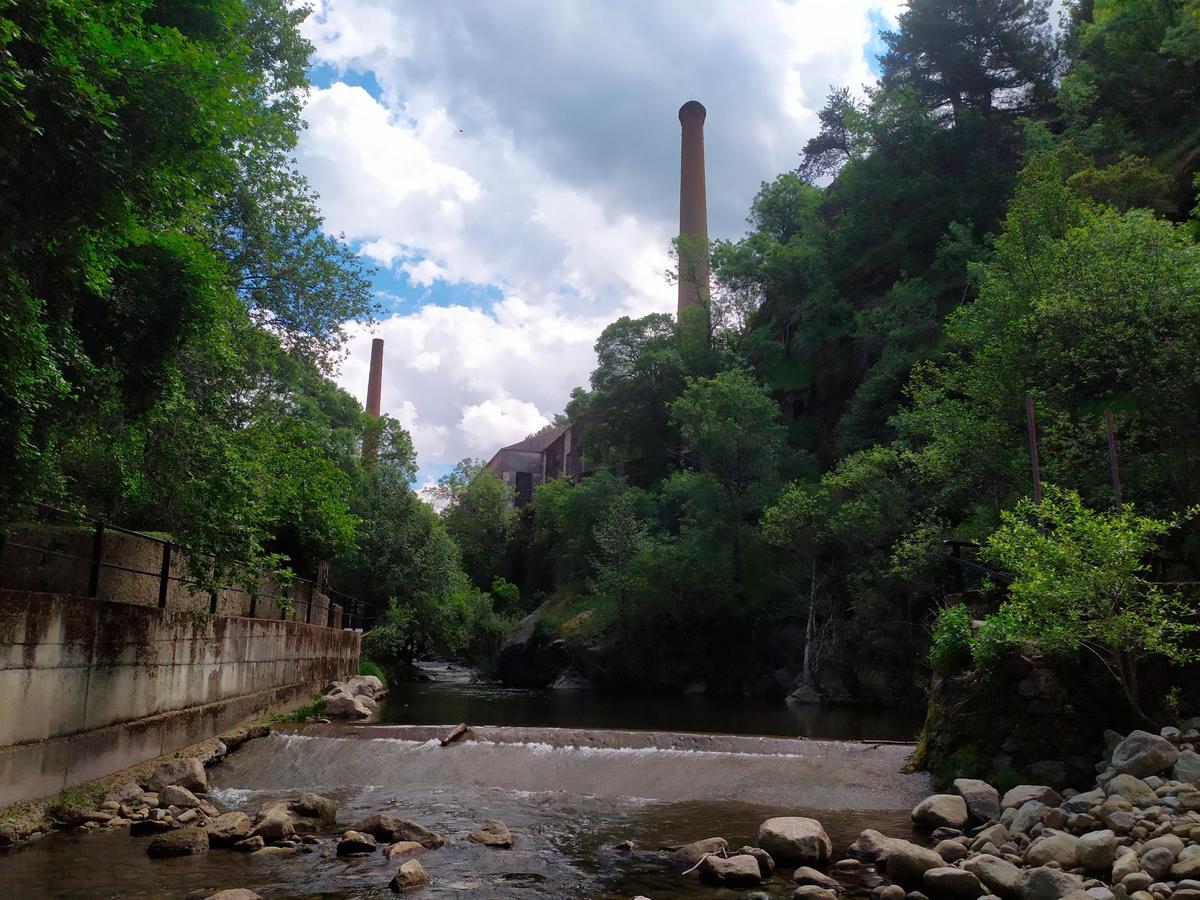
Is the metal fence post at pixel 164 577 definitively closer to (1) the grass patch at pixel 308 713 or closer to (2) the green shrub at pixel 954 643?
(1) the grass patch at pixel 308 713

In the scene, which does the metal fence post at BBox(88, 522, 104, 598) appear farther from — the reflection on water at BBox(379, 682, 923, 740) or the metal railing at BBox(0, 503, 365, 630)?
the reflection on water at BBox(379, 682, 923, 740)

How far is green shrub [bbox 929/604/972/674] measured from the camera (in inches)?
518

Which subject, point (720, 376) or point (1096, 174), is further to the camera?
point (720, 376)

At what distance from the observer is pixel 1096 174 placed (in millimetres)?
28641

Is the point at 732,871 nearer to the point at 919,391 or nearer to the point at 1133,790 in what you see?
the point at 1133,790

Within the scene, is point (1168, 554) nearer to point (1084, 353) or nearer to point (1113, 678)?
point (1113, 678)

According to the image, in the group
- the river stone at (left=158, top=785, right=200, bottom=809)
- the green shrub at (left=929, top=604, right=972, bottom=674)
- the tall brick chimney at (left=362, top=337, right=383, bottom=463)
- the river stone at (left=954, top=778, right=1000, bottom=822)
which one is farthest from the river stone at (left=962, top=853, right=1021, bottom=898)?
the tall brick chimney at (left=362, top=337, right=383, bottom=463)

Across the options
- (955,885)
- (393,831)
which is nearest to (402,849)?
(393,831)

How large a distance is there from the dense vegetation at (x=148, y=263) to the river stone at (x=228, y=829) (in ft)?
12.5

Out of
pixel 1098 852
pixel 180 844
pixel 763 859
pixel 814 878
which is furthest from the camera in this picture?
pixel 763 859

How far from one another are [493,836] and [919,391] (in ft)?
71.6

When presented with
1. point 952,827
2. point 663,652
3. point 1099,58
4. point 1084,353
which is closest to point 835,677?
point 663,652

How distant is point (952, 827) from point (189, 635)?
11.5 metres

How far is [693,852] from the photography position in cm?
859
